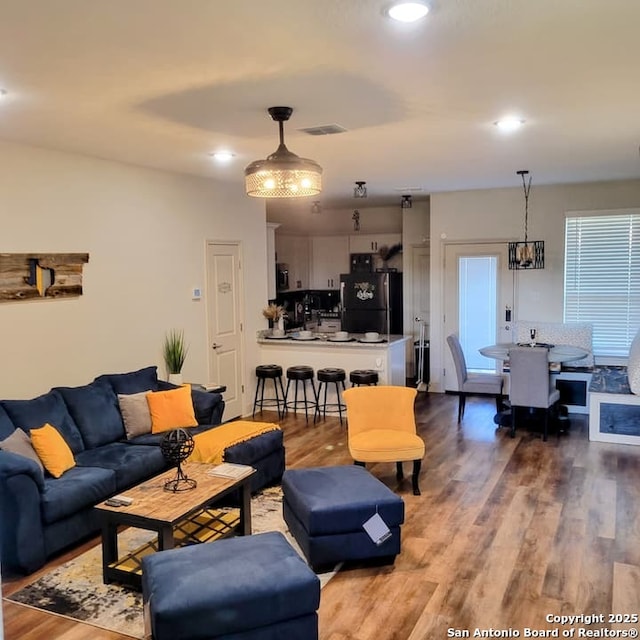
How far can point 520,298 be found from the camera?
763 centimetres

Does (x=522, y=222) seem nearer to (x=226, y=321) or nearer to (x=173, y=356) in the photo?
(x=226, y=321)

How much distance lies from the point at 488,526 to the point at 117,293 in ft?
11.7

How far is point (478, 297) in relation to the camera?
26.0 ft

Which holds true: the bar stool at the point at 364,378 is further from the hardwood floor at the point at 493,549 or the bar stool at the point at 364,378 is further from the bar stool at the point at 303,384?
the hardwood floor at the point at 493,549

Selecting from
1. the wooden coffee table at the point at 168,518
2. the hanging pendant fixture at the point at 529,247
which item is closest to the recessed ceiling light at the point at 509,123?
the wooden coffee table at the point at 168,518

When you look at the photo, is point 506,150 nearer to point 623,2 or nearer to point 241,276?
point 623,2

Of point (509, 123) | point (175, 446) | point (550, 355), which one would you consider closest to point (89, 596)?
point (175, 446)

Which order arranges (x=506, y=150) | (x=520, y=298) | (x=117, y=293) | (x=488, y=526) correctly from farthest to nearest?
(x=520, y=298) → (x=117, y=293) → (x=506, y=150) → (x=488, y=526)

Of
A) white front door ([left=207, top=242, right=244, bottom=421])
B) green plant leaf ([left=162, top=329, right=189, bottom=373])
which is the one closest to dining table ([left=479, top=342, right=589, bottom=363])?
white front door ([left=207, top=242, right=244, bottom=421])

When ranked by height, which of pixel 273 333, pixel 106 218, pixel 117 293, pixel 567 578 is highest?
pixel 106 218

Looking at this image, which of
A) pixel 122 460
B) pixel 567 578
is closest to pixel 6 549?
pixel 122 460

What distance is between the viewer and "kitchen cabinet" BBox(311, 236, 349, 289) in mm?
10312

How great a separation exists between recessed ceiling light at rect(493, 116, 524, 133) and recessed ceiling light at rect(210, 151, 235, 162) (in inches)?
84.2

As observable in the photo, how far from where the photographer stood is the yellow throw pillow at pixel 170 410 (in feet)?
16.1
